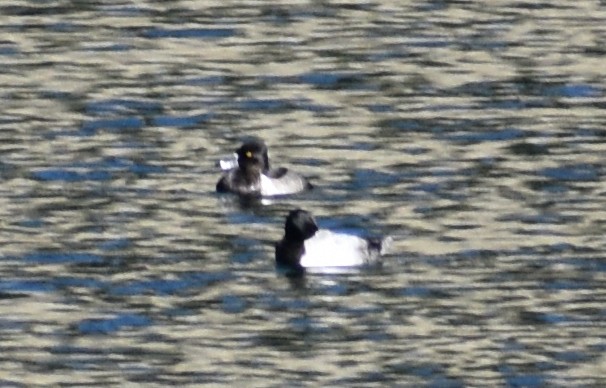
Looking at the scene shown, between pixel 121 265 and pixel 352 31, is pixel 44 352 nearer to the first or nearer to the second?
pixel 121 265

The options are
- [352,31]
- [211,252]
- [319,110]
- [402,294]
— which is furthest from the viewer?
[352,31]

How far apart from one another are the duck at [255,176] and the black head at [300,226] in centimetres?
203

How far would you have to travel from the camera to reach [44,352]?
20172 mm

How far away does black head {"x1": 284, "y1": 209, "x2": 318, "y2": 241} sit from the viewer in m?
23.2

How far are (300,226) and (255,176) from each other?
3.02 meters

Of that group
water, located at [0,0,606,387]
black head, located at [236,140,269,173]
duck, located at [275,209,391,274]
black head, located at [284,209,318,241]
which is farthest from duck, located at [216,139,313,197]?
duck, located at [275,209,391,274]

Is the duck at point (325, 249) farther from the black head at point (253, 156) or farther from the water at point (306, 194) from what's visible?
the black head at point (253, 156)

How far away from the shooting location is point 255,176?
26.6 metres

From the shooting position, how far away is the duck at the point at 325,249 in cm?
2303

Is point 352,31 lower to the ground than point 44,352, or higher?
higher

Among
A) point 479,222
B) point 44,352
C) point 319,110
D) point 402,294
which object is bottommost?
point 44,352

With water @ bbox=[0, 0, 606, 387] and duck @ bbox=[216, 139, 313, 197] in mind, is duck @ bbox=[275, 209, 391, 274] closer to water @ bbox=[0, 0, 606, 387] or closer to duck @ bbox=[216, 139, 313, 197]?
water @ bbox=[0, 0, 606, 387]

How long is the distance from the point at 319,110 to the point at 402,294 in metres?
7.32

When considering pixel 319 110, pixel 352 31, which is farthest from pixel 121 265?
pixel 352 31
